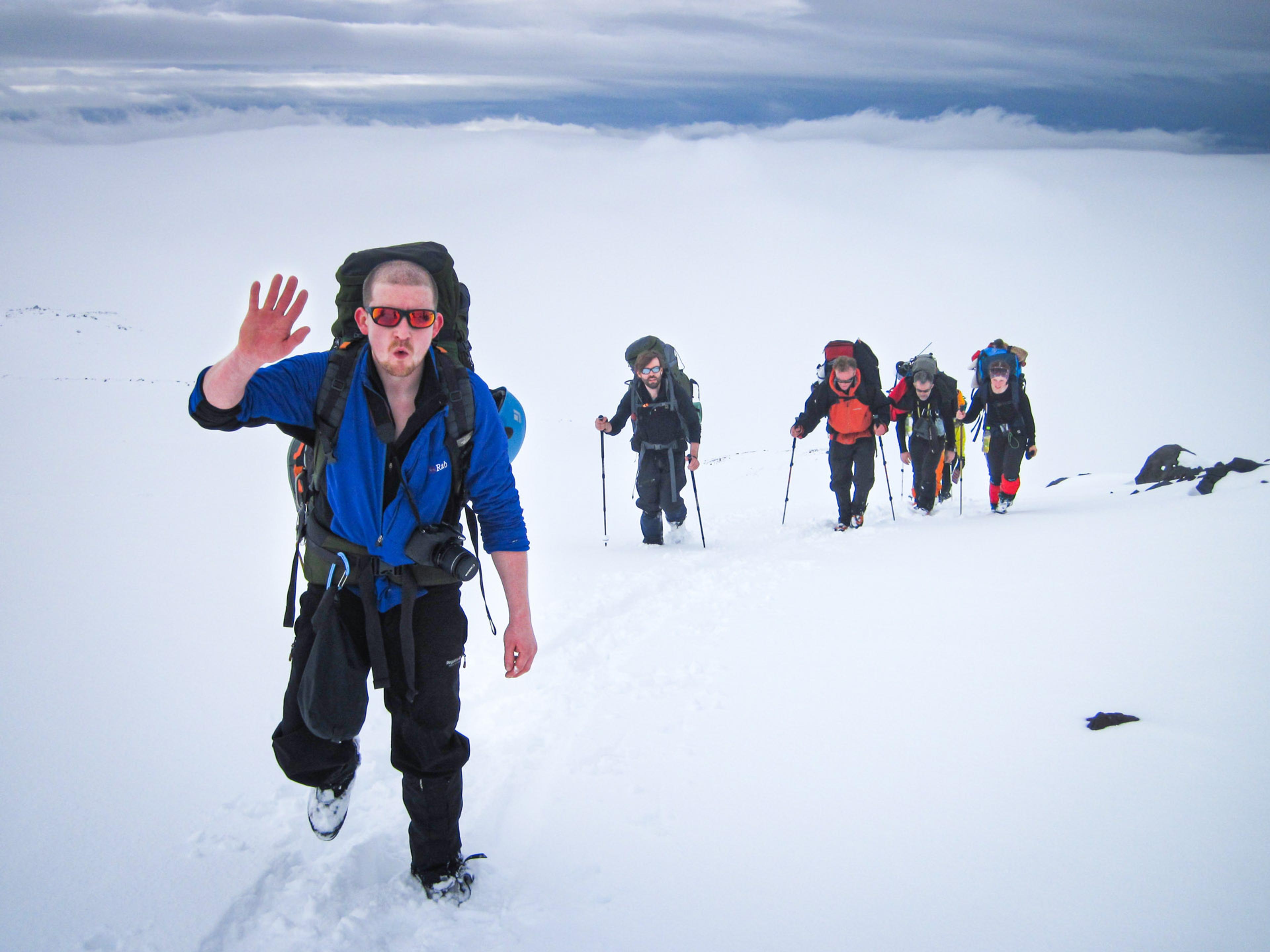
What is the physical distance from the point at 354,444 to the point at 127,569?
12.9 ft

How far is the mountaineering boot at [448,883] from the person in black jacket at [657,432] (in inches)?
224

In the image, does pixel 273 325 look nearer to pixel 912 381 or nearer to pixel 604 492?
pixel 604 492

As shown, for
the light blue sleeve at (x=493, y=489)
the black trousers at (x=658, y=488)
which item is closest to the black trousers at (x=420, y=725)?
the light blue sleeve at (x=493, y=489)

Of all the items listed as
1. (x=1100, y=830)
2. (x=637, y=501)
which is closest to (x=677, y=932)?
(x=1100, y=830)

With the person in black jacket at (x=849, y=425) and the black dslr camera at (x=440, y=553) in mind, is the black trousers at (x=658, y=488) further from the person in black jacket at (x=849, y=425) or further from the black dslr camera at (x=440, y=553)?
the black dslr camera at (x=440, y=553)

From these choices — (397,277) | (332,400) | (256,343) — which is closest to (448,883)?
(332,400)

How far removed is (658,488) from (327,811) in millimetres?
6049

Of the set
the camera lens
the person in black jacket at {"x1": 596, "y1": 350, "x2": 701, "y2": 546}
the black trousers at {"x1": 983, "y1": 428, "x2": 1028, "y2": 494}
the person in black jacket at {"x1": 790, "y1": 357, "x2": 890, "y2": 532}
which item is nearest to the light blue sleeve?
the camera lens

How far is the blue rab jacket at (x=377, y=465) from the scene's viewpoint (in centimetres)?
225

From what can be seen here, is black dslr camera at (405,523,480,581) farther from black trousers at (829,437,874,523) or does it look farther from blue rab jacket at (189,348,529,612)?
black trousers at (829,437,874,523)

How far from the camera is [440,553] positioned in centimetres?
234

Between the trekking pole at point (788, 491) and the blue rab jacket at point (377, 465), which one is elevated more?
the blue rab jacket at point (377, 465)

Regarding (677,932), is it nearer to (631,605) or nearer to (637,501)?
(631,605)

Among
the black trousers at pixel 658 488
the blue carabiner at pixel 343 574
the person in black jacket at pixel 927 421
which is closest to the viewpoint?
the blue carabiner at pixel 343 574
